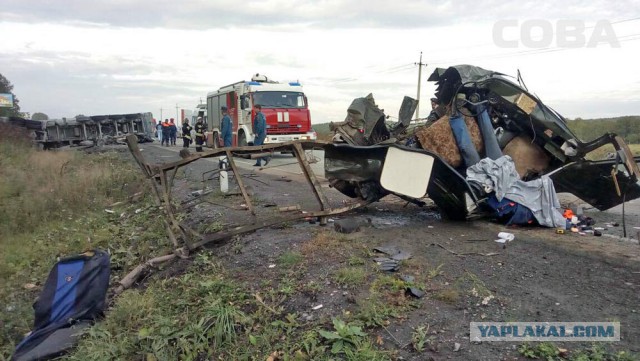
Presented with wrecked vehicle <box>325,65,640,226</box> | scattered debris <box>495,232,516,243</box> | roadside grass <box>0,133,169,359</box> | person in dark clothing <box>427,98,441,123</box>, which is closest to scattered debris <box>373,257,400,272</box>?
wrecked vehicle <box>325,65,640,226</box>

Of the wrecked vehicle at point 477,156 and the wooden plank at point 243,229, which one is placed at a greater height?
the wrecked vehicle at point 477,156

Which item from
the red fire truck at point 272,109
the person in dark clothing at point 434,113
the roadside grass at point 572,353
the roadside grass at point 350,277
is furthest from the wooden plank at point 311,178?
the red fire truck at point 272,109

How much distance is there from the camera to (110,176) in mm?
11414

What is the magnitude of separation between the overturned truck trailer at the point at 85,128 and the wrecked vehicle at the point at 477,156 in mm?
18738

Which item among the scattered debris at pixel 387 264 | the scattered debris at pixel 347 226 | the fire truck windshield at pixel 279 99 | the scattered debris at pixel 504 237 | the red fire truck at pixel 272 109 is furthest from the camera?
the fire truck windshield at pixel 279 99

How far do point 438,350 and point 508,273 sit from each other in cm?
132

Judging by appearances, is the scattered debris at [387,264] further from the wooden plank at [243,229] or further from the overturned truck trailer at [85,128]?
the overturned truck trailer at [85,128]

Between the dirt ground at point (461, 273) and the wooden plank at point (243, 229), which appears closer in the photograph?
the dirt ground at point (461, 273)

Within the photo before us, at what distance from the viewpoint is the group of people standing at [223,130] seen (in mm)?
12039

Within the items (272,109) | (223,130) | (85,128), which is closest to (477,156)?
(223,130)

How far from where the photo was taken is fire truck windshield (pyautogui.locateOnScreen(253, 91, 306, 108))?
1578 cm

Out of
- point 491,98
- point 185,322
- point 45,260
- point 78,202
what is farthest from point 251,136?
point 185,322

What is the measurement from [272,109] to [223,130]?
127 inches

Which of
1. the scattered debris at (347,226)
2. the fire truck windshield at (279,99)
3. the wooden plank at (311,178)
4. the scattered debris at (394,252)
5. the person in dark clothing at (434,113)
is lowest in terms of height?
the scattered debris at (394,252)
